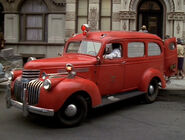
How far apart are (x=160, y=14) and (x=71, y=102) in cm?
1033

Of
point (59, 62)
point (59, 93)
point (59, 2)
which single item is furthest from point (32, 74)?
point (59, 2)

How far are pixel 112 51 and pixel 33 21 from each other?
9.77 meters

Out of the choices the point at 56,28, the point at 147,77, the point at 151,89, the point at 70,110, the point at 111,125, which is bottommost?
the point at 111,125

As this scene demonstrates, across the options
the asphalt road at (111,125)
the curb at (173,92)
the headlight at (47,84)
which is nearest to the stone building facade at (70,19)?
the curb at (173,92)

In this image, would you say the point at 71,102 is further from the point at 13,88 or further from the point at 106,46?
the point at 106,46

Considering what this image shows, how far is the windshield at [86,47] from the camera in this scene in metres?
7.06

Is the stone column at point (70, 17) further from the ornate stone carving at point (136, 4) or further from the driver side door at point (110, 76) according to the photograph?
the driver side door at point (110, 76)

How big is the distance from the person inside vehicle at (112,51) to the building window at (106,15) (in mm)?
7675

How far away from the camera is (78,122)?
6.07 metres

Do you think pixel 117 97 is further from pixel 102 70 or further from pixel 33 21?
pixel 33 21

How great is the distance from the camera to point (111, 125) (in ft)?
20.3

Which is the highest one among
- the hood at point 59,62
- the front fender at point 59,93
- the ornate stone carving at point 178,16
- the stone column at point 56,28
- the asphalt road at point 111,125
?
the ornate stone carving at point 178,16

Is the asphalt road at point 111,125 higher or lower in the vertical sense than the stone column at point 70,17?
lower

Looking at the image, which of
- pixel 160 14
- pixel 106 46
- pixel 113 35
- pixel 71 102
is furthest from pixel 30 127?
pixel 160 14
